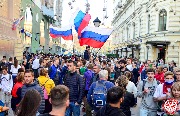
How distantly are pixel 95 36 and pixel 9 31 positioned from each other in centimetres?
1024

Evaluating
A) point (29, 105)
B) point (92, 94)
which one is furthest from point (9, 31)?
point (29, 105)

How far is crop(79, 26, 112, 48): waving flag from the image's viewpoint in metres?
16.1

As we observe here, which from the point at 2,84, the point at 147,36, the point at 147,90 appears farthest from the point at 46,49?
the point at 147,90

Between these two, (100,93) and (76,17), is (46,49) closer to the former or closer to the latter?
(76,17)

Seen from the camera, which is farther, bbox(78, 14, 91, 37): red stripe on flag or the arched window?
the arched window

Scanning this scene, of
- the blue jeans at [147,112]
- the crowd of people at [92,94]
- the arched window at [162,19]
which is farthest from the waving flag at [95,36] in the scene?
the arched window at [162,19]

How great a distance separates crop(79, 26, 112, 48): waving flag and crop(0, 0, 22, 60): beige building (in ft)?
24.7

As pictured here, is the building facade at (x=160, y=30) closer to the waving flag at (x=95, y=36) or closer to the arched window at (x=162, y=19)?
the arched window at (x=162, y=19)

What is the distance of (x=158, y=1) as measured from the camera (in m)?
33.4

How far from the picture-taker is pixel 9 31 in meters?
24.1

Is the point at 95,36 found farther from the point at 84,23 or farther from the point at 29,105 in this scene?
the point at 29,105

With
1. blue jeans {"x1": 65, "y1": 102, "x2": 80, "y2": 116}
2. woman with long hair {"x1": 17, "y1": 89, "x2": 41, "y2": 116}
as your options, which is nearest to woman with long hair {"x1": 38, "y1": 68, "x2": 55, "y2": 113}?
blue jeans {"x1": 65, "y1": 102, "x2": 80, "y2": 116}

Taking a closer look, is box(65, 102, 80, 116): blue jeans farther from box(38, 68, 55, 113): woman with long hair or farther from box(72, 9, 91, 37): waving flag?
box(72, 9, 91, 37): waving flag

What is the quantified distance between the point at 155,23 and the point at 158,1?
232 cm
